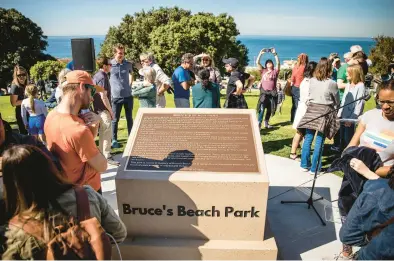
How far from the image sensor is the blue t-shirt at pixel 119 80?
6746 mm

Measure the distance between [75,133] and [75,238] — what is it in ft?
3.75

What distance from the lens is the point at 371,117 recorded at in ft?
10.9

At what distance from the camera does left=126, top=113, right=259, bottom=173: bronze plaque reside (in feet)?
10.4

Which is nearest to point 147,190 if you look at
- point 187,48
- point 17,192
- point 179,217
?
point 179,217

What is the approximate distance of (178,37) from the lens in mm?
35594

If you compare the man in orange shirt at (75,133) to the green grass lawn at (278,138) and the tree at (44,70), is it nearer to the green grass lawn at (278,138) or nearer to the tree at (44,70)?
the green grass lawn at (278,138)

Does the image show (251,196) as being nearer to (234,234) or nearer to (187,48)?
(234,234)

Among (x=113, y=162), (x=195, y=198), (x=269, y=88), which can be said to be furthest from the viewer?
(x=269, y=88)

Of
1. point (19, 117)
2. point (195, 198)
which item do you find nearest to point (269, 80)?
point (195, 198)

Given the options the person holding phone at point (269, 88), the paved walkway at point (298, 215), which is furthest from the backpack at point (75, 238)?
the person holding phone at point (269, 88)

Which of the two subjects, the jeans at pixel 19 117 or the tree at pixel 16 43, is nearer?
the jeans at pixel 19 117

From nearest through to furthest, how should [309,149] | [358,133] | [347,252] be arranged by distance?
[347,252], [358,133], [309,149]

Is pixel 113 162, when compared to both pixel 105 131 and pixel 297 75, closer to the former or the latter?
pixel 105 131

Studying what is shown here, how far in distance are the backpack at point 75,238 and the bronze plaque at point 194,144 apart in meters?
1.42
